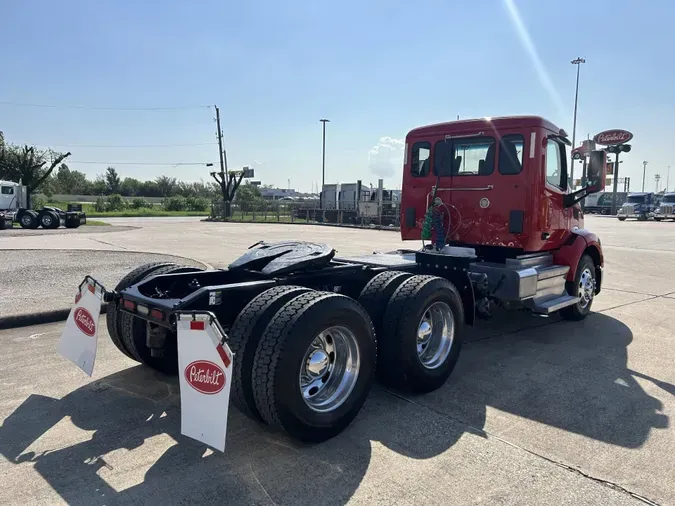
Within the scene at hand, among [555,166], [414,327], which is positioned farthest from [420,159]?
[414,327]

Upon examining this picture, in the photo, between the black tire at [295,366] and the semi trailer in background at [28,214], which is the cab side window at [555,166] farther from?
the semi trailer in background at [28,214]

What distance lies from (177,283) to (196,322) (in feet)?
5.13

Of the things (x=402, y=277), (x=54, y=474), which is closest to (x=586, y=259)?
(x=402, y=277)

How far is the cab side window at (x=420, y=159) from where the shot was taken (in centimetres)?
686

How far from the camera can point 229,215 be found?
41469 mm

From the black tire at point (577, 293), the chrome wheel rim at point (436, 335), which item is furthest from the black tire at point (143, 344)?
the black tire at point (577, 293)

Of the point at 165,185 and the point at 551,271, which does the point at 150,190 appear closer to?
the point at 165,185

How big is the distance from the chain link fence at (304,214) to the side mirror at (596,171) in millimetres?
22561

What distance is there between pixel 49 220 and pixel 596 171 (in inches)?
1017

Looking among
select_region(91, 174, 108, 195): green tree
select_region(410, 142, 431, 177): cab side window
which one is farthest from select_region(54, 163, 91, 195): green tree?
select_region(410, 142, 431, 177): cab side window

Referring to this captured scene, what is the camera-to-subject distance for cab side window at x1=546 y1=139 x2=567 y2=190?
6.25 m

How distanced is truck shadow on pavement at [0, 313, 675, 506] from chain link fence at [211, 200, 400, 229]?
81.5 feet

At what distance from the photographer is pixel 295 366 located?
10.3ft

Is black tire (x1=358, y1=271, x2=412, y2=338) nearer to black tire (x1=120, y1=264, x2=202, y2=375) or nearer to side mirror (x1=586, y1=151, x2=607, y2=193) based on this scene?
black tire (x1=120, y1=264, x2=202, y2=375)
